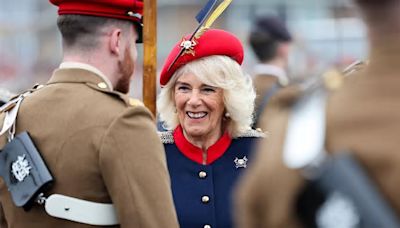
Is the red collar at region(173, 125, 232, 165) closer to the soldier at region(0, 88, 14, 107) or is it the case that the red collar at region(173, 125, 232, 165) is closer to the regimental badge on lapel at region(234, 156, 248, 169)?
the regimental badge on lapel at region(234, 156, 248, 169)

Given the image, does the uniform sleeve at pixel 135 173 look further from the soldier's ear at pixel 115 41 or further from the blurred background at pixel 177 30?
the blurred background at pixel 177 30

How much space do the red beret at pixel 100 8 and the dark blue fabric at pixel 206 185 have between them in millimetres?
976

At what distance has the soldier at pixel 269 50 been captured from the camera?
Answer: 7496 mm

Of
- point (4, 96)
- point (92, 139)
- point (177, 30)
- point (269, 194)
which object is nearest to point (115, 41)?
point (92, 139)

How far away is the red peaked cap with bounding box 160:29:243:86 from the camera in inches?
167

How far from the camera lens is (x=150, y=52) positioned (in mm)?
3875

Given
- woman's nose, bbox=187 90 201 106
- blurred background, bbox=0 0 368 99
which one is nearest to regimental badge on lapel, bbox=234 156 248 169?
woman's nose, bbox=187 90 201 106

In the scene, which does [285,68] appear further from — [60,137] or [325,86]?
[325,86]

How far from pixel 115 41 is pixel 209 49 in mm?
986

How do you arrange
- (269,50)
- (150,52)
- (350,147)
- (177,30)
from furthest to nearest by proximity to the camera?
1. (177,30)
2. (269,50)
3. (150,52)
4. (350,147)

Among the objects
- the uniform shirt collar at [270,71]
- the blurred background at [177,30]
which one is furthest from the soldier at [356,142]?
the blurred background at [177,30]

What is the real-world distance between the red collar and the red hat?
3.11 ft

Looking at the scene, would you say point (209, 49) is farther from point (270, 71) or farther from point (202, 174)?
point (270, 71)

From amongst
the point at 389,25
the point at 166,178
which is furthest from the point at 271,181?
the point at 166,178
